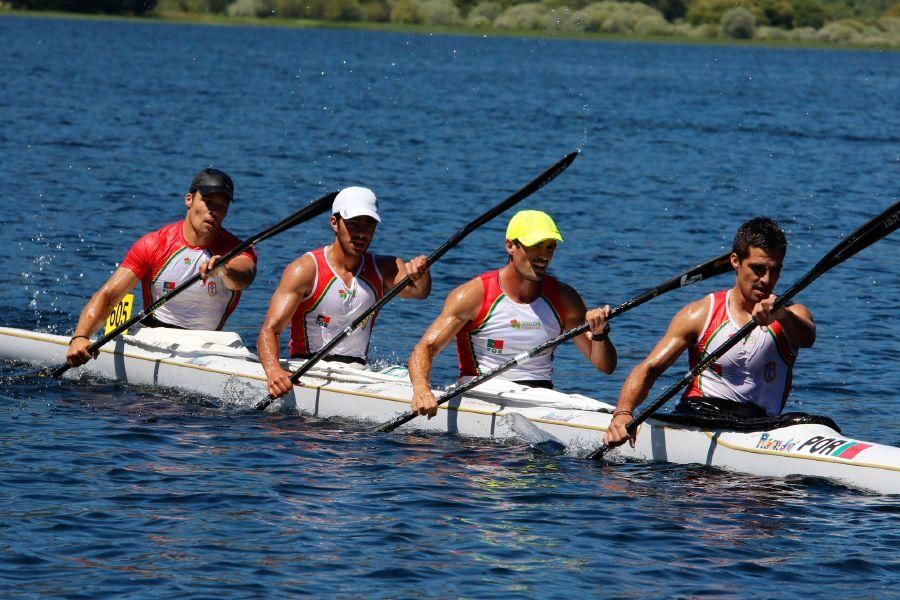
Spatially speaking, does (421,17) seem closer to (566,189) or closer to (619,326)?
(566,189)

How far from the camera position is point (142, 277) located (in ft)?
43.8

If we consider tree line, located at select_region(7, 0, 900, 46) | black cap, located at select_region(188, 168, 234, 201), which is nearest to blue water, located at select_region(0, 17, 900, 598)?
black cap, located at select_region(188, 168, 234, 201)

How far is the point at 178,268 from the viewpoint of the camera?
43.4 ft

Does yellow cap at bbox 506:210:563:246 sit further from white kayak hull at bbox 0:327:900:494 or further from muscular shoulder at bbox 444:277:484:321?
white kayak hull at bbox 0:327:900:494

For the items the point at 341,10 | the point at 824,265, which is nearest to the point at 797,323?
the point at 824,265

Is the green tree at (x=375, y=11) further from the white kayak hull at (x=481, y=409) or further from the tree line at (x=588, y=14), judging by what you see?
the white kayak hull at (x=481, y=409)

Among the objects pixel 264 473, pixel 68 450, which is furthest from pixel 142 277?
pixel 264 473

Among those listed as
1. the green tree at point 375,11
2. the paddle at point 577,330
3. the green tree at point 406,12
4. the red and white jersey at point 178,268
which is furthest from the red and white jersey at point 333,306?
the green tree at point 375,11

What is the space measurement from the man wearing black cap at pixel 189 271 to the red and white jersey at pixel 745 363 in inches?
177

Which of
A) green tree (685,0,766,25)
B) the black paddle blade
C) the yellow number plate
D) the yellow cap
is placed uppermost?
green tree (685,0,766,25)

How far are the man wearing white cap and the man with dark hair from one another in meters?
2.32

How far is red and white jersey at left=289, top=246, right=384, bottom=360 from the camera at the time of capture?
12.5 meters

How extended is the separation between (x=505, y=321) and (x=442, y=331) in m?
0.54

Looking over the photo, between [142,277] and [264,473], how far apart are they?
346 centimetres
